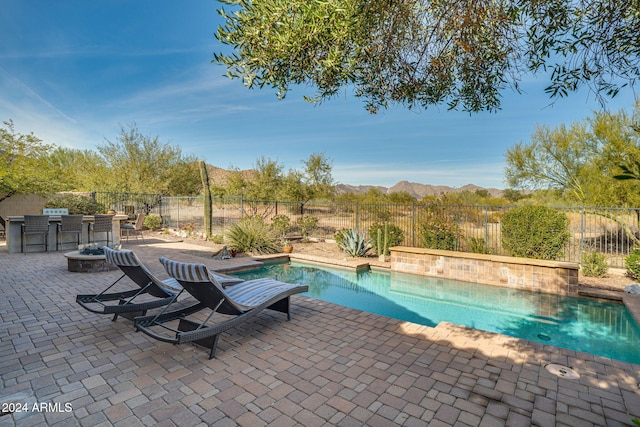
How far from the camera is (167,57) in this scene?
12.7m

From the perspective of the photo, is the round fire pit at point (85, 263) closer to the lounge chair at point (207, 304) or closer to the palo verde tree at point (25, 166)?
the lounge chair at point (207, 304)

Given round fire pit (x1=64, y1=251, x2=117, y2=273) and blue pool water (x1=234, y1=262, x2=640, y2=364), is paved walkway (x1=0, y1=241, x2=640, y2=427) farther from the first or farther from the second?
round fire pit (x1=64, y1=251, x2=117, y2=273)

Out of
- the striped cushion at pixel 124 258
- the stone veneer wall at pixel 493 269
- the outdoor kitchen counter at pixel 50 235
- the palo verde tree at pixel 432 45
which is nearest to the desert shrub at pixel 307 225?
the stone veneer wall at pixel 493 269

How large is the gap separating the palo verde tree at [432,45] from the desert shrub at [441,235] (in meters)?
5.35

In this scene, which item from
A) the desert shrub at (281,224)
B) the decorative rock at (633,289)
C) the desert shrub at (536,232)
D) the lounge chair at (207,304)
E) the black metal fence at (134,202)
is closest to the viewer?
the lounge chair at (207,304)

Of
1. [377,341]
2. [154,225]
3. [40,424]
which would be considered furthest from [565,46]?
[154,225]

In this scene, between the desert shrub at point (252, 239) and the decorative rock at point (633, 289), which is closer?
the decorative rock at point (633, 289)

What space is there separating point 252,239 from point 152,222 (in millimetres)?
9022

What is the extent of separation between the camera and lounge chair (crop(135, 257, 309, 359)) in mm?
3102

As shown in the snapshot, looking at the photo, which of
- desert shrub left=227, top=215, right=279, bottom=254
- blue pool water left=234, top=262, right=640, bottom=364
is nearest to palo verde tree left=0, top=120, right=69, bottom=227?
desert shrub left=227, top=215, right=279, bottom=254

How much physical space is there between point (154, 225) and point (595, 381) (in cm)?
1783

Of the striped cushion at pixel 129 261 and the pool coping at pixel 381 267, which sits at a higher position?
the striped cushion at pixel 129 261

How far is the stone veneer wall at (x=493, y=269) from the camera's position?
21.2ft

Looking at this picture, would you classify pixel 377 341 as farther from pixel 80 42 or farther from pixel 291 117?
pixel 291 117
